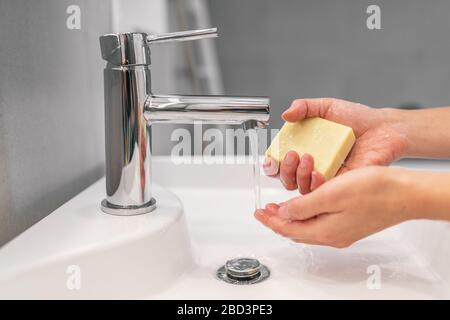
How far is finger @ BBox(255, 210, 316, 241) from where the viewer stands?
0.40m

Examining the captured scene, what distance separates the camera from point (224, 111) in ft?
1.49

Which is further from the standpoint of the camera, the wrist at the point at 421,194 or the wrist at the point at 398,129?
the wrist at the point at 398,129

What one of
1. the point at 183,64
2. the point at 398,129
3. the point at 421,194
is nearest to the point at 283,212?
the point at 421,194

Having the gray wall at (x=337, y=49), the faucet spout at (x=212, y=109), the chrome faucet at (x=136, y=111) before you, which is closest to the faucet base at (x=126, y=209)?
the chrome faucet at (x=136, y=111)

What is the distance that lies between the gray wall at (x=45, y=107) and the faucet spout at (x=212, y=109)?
5.0 inches

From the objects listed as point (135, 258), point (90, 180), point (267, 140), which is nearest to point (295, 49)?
point (267, 140)

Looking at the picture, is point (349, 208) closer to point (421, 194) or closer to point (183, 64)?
point (421, 194)

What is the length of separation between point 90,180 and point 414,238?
448 millimetres

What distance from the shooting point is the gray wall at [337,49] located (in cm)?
147

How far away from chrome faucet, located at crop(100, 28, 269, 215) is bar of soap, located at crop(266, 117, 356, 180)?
0.16ft

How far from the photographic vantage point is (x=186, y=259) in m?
0.48

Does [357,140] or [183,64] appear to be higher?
[183,64]

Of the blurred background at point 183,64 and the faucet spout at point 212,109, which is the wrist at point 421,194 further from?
the blurred background at point 183,64

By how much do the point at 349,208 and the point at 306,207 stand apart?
0.12 ft
